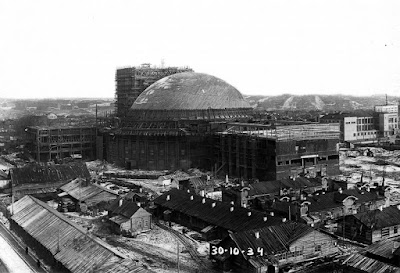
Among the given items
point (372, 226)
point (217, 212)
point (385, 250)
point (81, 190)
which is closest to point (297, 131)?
point (217, 212)

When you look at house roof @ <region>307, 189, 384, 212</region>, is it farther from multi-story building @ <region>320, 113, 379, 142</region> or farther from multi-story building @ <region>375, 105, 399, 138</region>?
multi-story building @ <region>375, 105, 399, 138</region>

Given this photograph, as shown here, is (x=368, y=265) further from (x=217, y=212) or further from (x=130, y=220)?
(x=130, y=220)

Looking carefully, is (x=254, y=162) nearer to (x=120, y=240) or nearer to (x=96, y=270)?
(x=120, y=240)

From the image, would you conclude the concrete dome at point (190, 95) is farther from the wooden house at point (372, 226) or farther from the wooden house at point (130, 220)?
the wooden house at point (372, 226)

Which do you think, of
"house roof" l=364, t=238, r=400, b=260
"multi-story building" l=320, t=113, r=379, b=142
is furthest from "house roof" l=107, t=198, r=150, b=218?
"multi-story building" l=320, t=113, r=379, b=142

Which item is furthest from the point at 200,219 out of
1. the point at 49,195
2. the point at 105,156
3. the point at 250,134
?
the point at 105,156

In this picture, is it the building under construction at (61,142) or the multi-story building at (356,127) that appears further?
the multi-story building at (356,127)

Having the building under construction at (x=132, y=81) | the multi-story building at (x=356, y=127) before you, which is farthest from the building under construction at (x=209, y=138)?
the multi-story building at (x=356, y=127)
